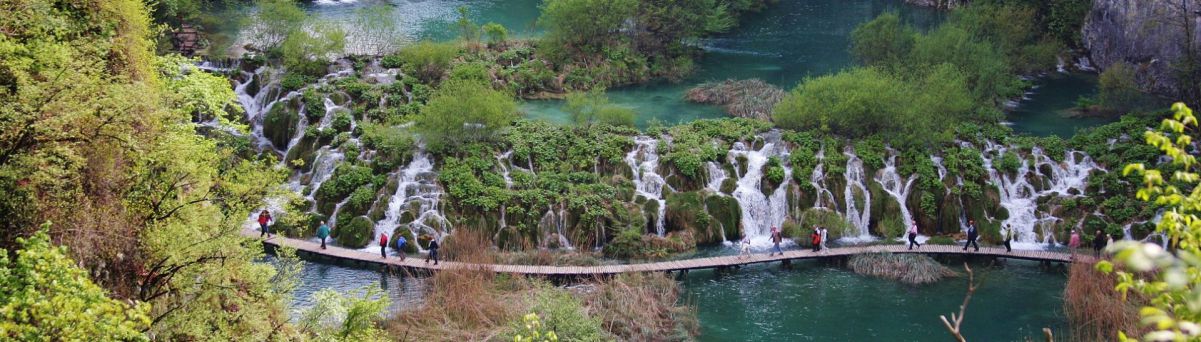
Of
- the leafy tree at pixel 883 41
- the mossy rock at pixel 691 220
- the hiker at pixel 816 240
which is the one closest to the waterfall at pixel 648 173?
the mossy rock at pixel 691 220

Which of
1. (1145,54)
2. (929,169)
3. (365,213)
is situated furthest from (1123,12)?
(365,213)

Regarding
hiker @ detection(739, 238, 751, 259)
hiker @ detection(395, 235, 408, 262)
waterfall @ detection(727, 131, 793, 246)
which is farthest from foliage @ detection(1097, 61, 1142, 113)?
hiker @ detection(395, 235, 408, 262)

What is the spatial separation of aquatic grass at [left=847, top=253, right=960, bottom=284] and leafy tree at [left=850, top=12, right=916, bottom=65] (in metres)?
20.8

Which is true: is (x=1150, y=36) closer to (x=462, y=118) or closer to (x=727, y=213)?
(x=727, y=213)

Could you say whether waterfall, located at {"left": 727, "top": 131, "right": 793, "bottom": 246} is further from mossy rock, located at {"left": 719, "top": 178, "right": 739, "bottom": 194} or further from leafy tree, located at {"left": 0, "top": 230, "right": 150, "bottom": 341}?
leafy tree, located at {"left": 0, "top": 230, "right": 150, "bottom": 341}

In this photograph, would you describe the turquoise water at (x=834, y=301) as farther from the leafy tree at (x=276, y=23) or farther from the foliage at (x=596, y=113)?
the leafy tree at (x=276, y=23)

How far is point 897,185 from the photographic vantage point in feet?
118

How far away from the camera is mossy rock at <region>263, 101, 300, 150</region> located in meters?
40.0

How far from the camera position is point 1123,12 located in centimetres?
5141

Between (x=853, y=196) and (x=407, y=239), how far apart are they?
1656 cm

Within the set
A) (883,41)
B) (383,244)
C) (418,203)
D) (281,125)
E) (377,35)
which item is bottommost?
(383,244)

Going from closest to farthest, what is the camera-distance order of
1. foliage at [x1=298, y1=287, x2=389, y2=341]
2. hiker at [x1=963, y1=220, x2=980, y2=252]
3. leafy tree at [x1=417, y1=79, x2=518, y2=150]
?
foliage at [x1=298, y1=287, x2=389, y2=341] < hiker at [x1=963, y1=220, x2=980, y2=252] < leafy tree at [x1=417, y1=79, x2=518, y2=150]

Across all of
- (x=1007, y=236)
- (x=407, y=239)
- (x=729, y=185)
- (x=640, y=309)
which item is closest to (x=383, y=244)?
(x=407, y=239)

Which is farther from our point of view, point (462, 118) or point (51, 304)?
point (462, 118)
